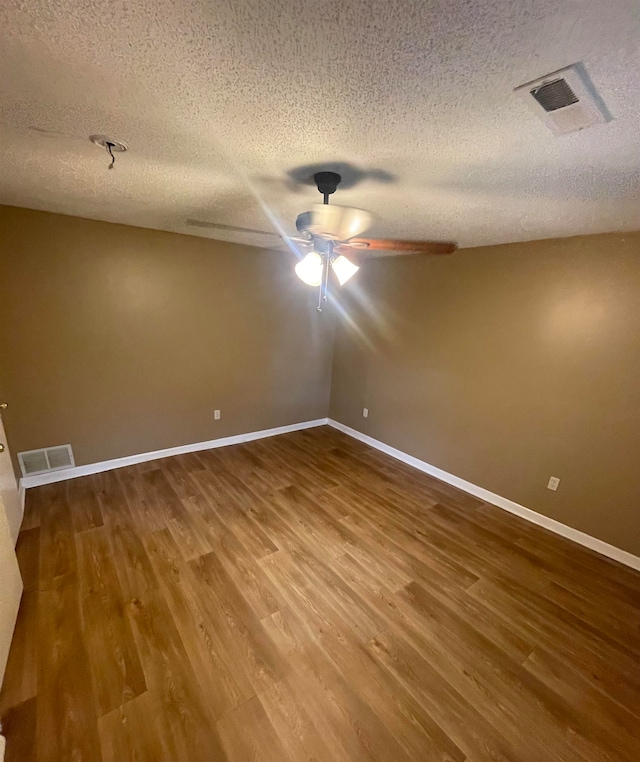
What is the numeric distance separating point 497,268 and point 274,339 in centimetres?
251

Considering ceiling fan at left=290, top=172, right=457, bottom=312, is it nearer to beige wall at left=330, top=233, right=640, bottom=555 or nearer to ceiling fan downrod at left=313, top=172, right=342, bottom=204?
ceiling fan downrod at left=313, top=172, right=342, bottom=204

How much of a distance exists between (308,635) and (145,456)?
2530mm

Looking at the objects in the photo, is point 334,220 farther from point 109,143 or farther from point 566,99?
point 109,143

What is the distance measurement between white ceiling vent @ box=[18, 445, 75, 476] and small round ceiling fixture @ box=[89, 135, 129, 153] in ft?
8.70

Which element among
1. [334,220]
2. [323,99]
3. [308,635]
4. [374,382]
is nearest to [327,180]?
[334,220]

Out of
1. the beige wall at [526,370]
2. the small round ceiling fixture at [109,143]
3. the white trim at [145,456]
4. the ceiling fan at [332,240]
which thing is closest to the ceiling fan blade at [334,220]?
the ceiling fan at [332,240]

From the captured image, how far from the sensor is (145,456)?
3418 millimetres

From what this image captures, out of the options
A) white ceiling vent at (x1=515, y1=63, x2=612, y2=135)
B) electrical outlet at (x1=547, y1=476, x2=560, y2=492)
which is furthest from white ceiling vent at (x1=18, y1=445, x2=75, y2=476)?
electrical outlet at (x1=547, y1=476, x2=560, y2=492)

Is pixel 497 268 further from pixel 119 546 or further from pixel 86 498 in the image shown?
pixel 86 498

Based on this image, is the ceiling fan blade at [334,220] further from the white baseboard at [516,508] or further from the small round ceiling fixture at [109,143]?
the white baseboard at [516,508]

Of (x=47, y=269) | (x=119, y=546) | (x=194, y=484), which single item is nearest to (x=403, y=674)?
(x=119, y=546)

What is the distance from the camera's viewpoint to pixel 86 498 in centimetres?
278

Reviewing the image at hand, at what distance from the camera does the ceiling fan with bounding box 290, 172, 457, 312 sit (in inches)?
59.2

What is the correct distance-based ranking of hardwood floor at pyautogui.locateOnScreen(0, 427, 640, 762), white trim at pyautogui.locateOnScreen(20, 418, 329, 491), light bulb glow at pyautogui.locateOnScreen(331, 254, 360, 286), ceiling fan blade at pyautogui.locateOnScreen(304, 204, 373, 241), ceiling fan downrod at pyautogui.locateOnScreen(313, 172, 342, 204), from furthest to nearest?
1. white trim at pyautogui.locateOnScreen(20, 418, 329, 491)
2. light bulb glow at pyautogui.locateOnScreen(331, 254, 360, 286)
3. ceiling fan downrod at pyautogui.locateOnScreen(313, 172, 342, 204)
4. ceiling fan blade at pyautogui.locateOnScreen(304, 204, 373, 241)
5. hardwood floor at pyautogui.locateOnScreen(0, 427, 640, 762)
